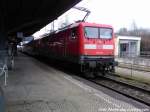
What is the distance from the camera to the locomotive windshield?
1802 cm

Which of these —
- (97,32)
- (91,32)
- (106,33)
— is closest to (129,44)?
(106,33)

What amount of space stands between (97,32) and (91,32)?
38cm

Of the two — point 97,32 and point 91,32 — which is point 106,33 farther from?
point 91,32

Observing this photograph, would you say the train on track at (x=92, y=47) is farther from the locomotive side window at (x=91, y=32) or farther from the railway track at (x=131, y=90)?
the railway track at (x=131, y=90)

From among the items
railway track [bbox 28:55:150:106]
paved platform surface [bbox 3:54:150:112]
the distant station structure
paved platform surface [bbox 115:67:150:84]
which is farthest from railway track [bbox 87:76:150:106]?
the distant station structure

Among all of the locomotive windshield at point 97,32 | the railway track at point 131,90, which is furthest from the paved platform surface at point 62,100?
→ the locomotive windshield at point 97,32

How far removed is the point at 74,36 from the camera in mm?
18625

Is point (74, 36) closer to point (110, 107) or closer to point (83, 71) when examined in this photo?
point (83, 71)

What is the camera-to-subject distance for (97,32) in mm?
18297

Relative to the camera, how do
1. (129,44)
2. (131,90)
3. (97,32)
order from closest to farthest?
(131,90), (97,32), (129,44)

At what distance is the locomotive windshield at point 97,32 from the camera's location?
18016 millimetres

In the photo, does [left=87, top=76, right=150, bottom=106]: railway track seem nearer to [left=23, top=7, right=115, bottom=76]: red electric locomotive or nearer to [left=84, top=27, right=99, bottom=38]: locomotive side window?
[left=23, top=7, right=115, bottom=76]: red electric locomotive

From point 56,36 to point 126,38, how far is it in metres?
36.1

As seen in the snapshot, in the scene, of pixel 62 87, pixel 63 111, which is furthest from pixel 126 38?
pixel 63 111
